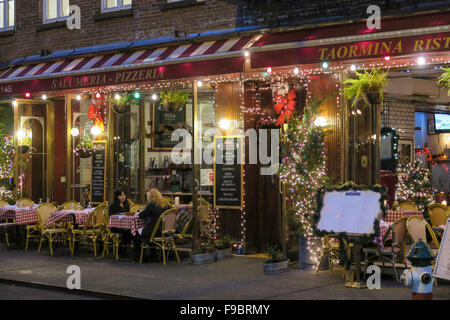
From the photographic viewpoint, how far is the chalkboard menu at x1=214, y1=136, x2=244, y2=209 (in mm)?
14750

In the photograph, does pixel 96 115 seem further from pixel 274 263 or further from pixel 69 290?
pixel 69 290

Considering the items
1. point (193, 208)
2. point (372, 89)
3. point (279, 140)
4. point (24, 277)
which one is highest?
point (372, 89)

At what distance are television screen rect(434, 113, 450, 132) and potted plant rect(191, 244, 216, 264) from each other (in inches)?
360

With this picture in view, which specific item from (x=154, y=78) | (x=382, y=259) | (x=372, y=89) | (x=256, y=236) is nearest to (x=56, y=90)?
(x=154, y=78)

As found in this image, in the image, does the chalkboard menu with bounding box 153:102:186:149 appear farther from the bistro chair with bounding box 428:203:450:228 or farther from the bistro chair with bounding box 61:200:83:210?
the bistro chair with bounding box 428:203:450:228

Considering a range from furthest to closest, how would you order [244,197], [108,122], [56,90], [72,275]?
1. [108,122]
2. [56,90]
3. [244,197]
4. [72,275]

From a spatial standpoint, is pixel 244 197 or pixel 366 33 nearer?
pixel 366 33

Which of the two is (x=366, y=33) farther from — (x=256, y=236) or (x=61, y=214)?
(x=61, y=214)

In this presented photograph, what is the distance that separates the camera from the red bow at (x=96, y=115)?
17.7 meters

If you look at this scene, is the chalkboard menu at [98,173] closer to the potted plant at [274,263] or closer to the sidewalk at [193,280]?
the sidewalk at [193,280]

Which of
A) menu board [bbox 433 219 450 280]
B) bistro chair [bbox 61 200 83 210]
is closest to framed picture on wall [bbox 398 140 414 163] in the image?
bistro chair [bbox 61 200 83 210]

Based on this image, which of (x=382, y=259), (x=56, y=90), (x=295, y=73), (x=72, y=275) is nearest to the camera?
(x=382, y=259)

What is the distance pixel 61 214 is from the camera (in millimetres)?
15141

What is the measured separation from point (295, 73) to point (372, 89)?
159 cm
